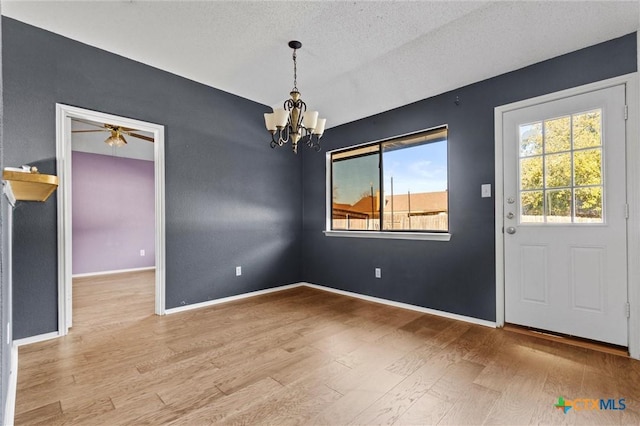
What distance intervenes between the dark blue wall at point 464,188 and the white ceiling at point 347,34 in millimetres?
136

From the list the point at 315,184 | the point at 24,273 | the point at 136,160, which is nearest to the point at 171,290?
the point at 24,273

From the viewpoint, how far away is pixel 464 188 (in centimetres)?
314

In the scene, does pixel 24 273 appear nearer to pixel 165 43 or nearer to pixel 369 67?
pixel 165 43

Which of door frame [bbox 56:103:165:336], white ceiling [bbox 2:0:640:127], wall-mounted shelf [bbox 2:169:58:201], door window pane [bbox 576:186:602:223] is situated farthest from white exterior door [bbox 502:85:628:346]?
door frame [bbox 56:103:165:336]

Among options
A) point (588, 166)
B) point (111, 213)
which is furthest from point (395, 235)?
point (111, 213)

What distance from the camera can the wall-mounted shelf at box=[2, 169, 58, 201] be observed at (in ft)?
6.40

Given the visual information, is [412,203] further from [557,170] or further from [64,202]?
[64,202]

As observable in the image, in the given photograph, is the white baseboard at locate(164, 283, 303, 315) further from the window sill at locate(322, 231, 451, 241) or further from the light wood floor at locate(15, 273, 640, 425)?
the window sill at locate(322, 231, 451, 241)

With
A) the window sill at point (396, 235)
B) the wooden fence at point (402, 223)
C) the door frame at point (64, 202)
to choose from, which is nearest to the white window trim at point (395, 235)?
the window sill at point (396, 235)

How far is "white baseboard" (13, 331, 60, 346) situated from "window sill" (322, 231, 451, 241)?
302 centimetres

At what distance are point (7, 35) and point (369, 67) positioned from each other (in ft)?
10.0

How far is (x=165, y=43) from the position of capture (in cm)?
279

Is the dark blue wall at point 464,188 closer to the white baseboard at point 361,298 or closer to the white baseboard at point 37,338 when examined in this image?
the white baseboard at point 361,298

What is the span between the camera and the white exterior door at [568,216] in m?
2.37
